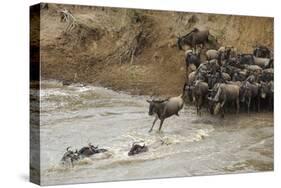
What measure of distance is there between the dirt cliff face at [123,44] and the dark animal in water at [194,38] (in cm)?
7

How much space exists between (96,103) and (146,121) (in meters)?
0.75

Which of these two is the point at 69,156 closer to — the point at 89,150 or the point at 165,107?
the point at 89,150

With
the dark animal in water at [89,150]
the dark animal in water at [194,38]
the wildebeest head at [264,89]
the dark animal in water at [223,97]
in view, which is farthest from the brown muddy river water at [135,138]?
the dark animal in water at [194,38]

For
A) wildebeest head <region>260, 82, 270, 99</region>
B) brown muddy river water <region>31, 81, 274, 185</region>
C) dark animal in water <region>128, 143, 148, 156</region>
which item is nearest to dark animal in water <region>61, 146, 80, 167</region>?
brown muddy river water <region>31, 81, 274, 185</region>

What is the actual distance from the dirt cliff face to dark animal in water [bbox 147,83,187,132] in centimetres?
10

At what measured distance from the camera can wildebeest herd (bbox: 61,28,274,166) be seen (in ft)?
30.7

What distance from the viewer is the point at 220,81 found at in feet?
31.8

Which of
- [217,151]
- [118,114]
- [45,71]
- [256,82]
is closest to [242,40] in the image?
[256,82]

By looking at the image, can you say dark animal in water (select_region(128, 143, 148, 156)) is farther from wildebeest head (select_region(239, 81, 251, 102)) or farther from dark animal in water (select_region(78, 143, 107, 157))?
wildebeest head (select_region(239, 81, 251, 102))

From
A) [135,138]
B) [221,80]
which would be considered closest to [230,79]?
[221,80]

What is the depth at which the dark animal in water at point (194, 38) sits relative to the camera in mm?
9422

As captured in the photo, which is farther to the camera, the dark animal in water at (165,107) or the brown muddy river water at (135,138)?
the dark animal in water at (165,107)

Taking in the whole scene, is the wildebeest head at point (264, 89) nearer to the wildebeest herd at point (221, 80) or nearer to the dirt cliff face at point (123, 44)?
the wildebeest herd at point (221, 80)

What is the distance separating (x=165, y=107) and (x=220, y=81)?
0.93m
